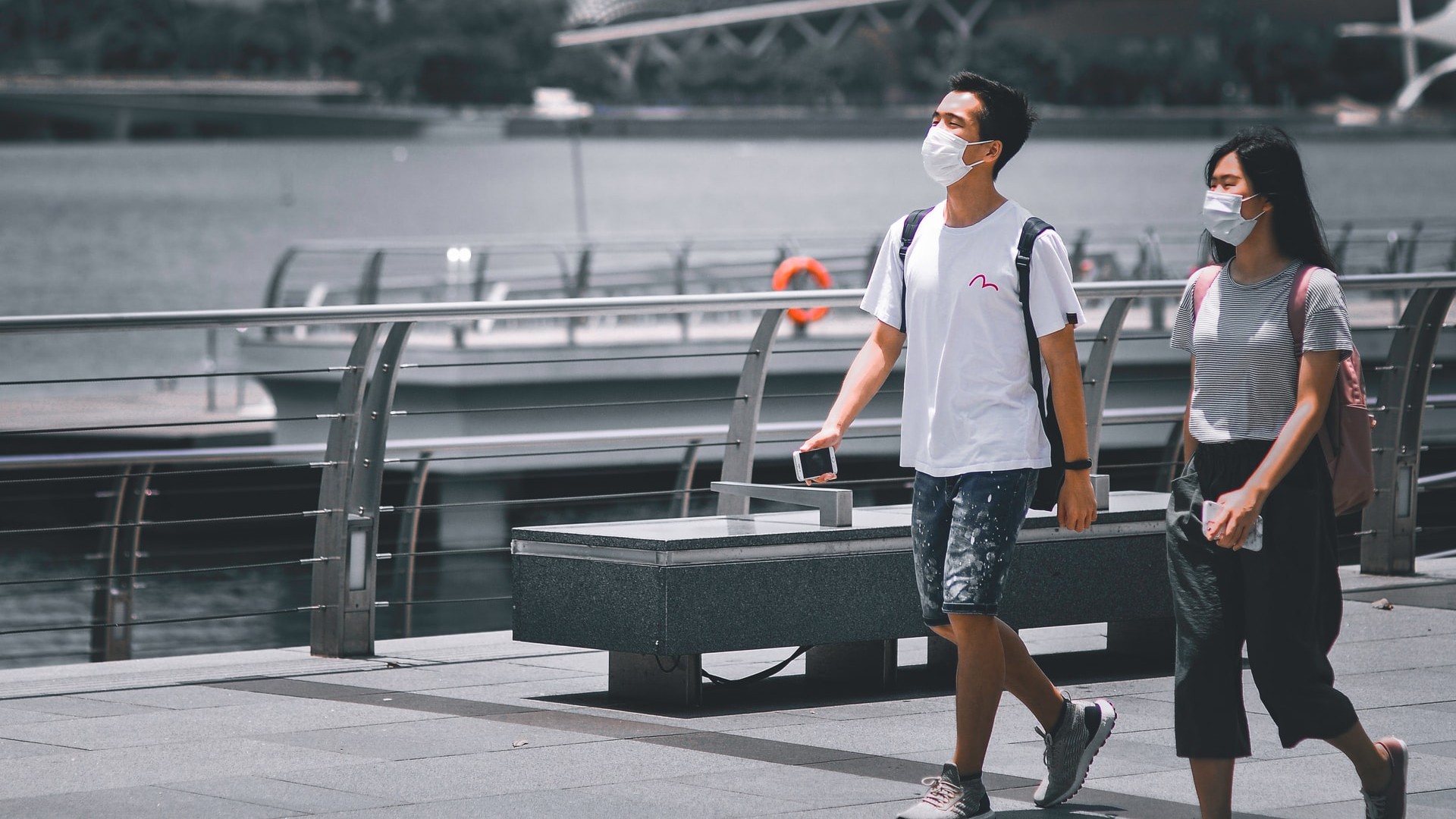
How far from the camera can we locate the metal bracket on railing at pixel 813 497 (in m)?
5.65

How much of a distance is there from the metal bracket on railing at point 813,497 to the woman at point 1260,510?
1571mm

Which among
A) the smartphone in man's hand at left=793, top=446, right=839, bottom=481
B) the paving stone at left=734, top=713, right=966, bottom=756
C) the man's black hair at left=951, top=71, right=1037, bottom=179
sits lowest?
the paving stone at left=734, top=713, right=966, bottom=756

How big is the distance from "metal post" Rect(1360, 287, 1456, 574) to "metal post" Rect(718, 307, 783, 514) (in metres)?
2.76

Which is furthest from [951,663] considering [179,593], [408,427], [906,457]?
[179,593]

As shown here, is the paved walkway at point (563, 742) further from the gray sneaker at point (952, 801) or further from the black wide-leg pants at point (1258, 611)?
the black wide-leg pants at point (1258, 611)

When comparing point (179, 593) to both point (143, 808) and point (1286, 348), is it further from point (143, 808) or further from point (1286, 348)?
point (1286, 348)

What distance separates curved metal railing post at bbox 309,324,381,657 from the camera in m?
6.54

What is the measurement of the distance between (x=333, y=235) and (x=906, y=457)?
105m

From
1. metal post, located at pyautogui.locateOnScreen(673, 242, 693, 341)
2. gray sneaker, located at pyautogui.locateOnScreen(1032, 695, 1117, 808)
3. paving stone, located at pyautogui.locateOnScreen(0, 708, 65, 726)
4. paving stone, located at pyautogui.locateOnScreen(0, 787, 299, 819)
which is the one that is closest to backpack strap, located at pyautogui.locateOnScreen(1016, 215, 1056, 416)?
gray sneaker, located at pyautogui.locateOnScreen(1032, 695, 1117, 808)

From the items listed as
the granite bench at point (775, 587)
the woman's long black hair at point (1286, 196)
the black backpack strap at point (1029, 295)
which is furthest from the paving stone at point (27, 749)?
the woman's long black hair at point (1286, 196)

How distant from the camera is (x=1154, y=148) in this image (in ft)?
568

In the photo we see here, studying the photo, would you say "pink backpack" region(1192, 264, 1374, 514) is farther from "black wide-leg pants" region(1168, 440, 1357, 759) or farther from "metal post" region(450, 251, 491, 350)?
"metal post" region(450, 251, 491, 350)

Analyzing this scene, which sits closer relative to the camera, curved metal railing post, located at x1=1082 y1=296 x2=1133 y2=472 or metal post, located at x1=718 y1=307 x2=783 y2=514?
metal post, located at x1=718 y1=307 x2=783 y2=514

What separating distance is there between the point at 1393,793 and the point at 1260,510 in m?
0.76
